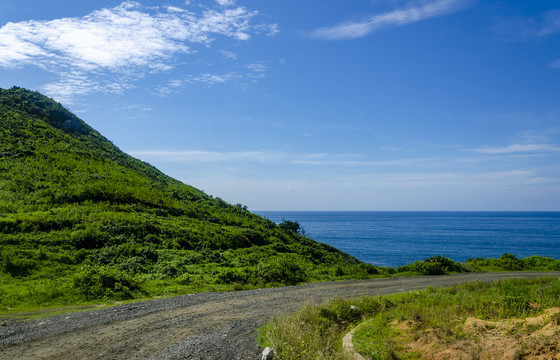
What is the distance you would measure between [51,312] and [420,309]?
14.6 meters

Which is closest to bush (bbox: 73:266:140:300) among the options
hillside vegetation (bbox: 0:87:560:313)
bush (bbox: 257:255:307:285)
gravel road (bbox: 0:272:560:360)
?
hillside vegetation (bbox: 0:87:560:313)

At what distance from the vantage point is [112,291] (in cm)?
1739

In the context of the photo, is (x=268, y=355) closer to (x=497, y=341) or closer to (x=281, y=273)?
(x=497, y=341)

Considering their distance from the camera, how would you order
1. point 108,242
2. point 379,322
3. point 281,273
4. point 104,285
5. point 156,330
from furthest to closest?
point 108,242, point 281,273, point 104,285, point 156,330, point 379,322

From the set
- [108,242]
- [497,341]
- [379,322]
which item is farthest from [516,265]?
[108,242]

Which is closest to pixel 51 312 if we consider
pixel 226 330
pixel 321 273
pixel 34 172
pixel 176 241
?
pixel 226 330

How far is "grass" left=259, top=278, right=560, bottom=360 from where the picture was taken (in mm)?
8344

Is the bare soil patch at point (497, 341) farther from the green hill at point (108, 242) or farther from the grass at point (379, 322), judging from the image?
the green hill at point (108, 242)

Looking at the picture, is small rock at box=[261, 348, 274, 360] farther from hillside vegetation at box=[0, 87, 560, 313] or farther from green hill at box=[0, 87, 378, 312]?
green hill at box=[0, 87, 378, 312]

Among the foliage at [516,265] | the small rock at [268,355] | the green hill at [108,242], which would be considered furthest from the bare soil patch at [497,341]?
the foliage at [516,265]

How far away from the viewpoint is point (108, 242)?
24922 millimetres

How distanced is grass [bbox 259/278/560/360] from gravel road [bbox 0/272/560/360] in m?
1.08

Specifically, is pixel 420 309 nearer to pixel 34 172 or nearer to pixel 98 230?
pixel 98 230

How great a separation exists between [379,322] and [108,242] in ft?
69.9
